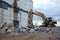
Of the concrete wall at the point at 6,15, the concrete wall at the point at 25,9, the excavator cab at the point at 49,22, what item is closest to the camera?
the concrete wall at the point at 6,15

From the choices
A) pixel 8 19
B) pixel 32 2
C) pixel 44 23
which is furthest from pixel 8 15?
pixel 32 2

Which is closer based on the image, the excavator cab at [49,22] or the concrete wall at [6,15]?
the concrete wall at [6,15]

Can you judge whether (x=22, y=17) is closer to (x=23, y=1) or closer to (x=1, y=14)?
(x=23, y=1)

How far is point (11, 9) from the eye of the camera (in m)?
30.9

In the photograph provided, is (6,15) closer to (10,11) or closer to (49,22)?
(10,11)

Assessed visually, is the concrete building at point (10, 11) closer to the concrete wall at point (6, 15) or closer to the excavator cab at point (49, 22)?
the concrete wall at point (6, 15)

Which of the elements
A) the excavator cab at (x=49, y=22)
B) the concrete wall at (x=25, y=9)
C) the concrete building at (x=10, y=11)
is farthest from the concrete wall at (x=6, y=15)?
the excavator cab at (x=49, y=22)

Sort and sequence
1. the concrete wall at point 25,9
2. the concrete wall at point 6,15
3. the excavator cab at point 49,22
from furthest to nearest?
1. the concrete wall at point 25,9
2. the excavator cab at point 49,22
3. the concrete wall at point 6,15

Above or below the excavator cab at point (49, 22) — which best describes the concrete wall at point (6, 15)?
above

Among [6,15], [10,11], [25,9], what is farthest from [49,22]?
[25,9]

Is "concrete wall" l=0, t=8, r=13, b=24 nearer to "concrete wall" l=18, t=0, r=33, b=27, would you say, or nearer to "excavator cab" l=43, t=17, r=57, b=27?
"concrete wall" l=18, t=0, r=33, b=27

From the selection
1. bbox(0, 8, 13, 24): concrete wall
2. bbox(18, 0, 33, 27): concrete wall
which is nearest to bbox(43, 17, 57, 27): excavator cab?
bbox(0, 8, 13, 24): concrete wall

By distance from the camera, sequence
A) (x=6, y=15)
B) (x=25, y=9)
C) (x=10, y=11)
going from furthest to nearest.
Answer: (x=25, y=9) < (x=10, y=11) < (x=6, y=15)

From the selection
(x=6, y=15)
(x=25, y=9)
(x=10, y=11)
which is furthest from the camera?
(x=25, y=9)
